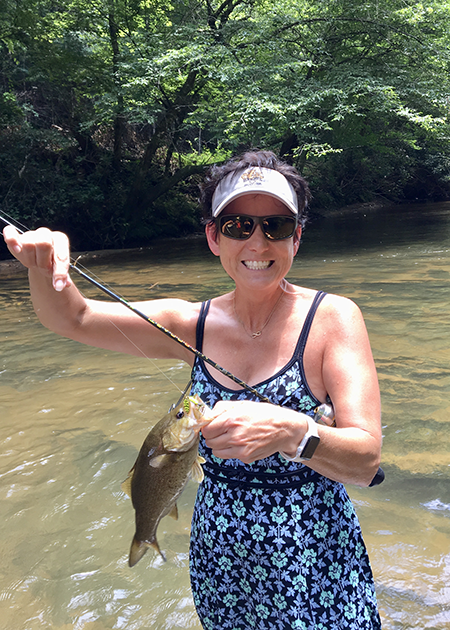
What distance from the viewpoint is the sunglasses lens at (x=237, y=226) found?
189 cm

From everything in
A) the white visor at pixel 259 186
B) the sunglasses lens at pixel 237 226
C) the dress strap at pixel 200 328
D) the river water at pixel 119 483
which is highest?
the white visor at pixel 259 186

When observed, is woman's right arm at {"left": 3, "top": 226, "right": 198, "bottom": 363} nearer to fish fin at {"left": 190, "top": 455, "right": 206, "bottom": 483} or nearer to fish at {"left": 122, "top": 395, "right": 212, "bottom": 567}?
fish at {"left": 122, "top": 395, "right": 212, "bottom": 567}

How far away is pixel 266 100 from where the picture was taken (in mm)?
15570

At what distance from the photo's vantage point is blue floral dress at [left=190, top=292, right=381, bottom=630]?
1637 millimetres

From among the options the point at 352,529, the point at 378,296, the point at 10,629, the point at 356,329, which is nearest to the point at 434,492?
the point at 352,529

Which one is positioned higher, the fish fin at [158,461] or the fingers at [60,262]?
the fingers at [60,262]

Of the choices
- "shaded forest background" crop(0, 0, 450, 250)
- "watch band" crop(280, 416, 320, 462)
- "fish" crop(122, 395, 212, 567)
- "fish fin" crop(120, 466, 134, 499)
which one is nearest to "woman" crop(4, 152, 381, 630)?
"watch band" crop(280, 416, 320, 462)

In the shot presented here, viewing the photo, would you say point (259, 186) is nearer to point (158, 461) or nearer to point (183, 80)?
point (158, 461)

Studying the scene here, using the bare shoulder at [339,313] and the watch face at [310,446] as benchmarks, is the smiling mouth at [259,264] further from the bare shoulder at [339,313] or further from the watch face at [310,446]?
the watch face at [310,446]

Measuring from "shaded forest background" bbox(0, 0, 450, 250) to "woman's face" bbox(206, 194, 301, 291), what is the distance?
565 inches

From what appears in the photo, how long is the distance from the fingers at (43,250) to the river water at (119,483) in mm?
2382

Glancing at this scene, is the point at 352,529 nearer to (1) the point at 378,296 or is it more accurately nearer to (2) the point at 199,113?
(1) the point at 378,296

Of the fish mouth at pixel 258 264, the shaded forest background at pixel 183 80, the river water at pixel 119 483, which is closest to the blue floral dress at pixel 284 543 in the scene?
the fish mouth at pixel 258 264

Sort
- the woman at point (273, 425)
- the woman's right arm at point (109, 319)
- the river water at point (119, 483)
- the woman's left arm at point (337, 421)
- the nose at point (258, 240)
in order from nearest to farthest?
the woman's left arm at point (337, 421) < the woman at point (273, 425) < the nose at point (258, 240) < the woman's right arm at point (109, 319) < the river water at point (119, 483)
